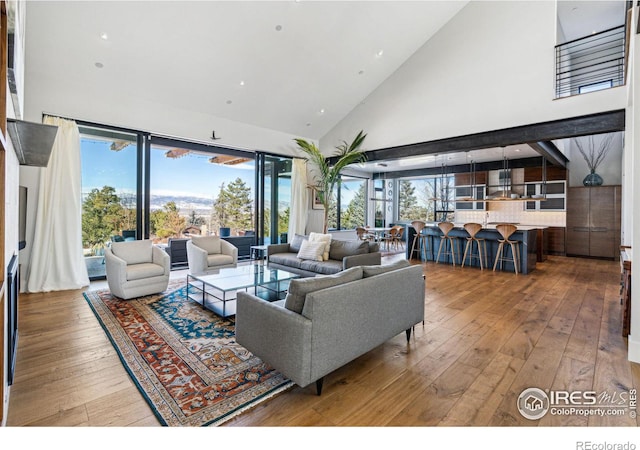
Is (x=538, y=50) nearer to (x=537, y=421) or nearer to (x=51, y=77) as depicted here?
(x=537, y=421)

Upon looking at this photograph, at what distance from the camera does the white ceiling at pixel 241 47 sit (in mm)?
4199

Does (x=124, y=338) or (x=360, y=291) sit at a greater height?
(x=360, y=291)

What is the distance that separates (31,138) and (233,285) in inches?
86.1

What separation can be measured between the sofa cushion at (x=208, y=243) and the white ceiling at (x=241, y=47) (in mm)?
2617

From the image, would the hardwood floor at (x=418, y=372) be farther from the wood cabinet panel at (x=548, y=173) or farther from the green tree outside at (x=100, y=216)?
the wood cabinet panel at (x=548, y=173)

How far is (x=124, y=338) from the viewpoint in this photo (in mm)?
2947

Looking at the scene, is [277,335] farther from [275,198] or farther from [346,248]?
[275,198]

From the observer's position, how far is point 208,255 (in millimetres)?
5355

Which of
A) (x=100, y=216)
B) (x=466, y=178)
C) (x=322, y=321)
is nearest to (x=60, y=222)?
(x=100, y=216)

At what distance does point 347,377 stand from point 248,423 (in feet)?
2.63

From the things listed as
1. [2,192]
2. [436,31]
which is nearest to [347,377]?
[2,192]

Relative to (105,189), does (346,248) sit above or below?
below

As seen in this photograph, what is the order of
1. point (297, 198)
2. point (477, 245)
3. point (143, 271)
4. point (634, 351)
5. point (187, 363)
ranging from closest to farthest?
point (187, 363) → point (634, 351) → point (143, 271) → point (477, 245) → point (297, 198)
